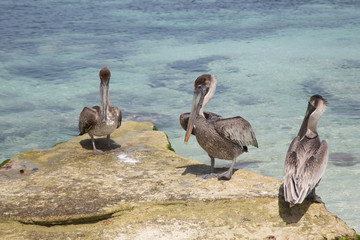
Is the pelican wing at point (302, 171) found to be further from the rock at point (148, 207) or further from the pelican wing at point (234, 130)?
the pelican wing at point (234, 130)

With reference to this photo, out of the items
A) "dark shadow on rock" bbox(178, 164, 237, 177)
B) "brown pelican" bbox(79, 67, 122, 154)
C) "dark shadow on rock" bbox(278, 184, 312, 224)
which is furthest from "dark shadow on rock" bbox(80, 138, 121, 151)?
"dark shadow on rock" bbox(278, 184, 312, 224)

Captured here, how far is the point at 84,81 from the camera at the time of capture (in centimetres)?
1202

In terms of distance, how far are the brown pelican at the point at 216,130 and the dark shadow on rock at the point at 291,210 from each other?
2.19 feet

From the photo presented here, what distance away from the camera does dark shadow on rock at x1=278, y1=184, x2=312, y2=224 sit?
144 inches

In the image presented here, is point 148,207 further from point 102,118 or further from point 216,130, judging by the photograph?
point 102,118

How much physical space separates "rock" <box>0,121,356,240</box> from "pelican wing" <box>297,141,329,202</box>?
24cm

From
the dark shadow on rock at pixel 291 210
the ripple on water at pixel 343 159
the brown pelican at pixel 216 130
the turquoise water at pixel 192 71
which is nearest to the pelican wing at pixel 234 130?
the brown pelican at pixel 216 130

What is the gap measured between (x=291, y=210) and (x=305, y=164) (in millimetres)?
385

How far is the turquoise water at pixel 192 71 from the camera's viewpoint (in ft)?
26.9

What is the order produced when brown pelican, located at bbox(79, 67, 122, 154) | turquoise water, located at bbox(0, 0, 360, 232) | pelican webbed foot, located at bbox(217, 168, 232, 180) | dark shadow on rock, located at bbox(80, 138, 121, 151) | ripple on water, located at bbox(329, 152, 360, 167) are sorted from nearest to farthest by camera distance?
pelican webbed foot, located at bbox(217, 168, 232, 180)
brown pelican, located at bbox(79, 67, 122, 154)
dark shadow on rock, located at bbox(80, 138, 121, 151)
ripple on water, located at bbox(329, 152, 360, 167)
turquoise water, located at bbox(0, 0, 360, 232)

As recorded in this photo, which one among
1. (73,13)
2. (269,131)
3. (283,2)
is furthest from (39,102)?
(283,2)

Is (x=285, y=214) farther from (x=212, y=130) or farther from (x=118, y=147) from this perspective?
(x=118, y=147)

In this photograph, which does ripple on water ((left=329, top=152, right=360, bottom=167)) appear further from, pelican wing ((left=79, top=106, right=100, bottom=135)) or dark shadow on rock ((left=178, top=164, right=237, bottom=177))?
pelican wing ((left=79, top=106, right=100, bottom=135))

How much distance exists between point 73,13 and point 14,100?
12064 millimetres
